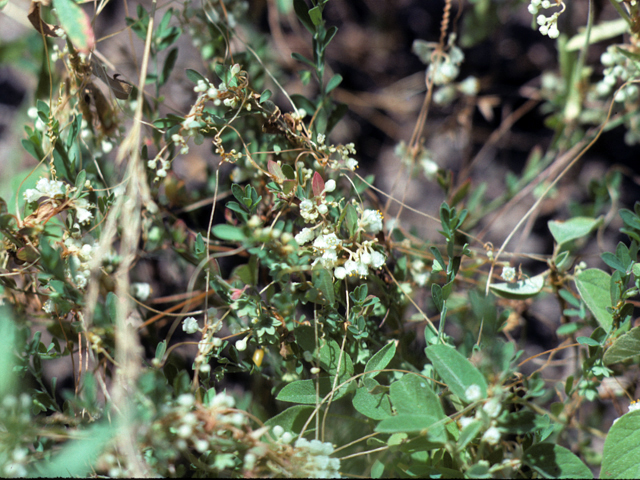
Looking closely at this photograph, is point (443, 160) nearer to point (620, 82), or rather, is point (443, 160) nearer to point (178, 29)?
point (620, 82)

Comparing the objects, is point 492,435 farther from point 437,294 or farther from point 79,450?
point 79,450

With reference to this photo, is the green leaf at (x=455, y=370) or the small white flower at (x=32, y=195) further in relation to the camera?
the small white flower at (x=32, y=195)

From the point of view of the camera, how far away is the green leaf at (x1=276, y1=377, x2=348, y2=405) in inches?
30.7

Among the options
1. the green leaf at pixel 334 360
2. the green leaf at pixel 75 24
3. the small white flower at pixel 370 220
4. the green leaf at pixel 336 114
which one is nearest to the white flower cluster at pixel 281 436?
the green leaf at pixel 334 360

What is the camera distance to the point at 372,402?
0.78 meters

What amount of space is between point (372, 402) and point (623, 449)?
43cm

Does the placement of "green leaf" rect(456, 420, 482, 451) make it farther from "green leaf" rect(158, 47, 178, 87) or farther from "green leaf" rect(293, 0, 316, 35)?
"green leaf" rect(158, 47, 178, 87)

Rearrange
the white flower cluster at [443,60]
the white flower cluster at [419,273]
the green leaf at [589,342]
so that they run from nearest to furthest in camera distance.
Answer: the green leaf at [589,342], the white flower cluster at [419,273], the white flower cluster at [443,60]

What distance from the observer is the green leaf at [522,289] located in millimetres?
923

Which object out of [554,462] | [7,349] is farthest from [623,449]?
[7,349]

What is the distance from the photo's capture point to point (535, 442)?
751mm

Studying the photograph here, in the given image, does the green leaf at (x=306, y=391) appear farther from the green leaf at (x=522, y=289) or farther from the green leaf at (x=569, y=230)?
the green leaf at (x=569, y=230)

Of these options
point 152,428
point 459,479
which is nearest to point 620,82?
point 459,479

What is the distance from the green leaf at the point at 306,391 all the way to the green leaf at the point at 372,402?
0.03m
